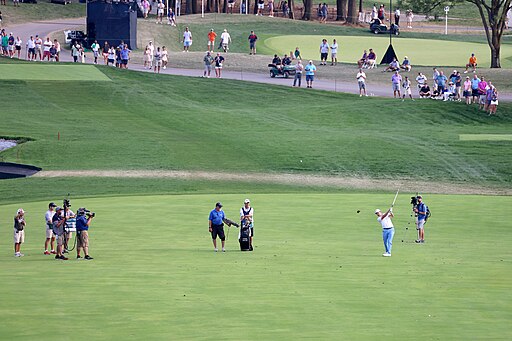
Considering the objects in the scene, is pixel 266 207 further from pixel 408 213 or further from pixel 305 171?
pixel 305 171

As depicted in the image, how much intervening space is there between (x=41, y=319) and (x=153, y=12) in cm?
9834

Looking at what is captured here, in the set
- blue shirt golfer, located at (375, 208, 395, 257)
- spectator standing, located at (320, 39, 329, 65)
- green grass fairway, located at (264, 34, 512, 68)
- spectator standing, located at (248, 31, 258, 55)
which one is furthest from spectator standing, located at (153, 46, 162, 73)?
blue shirt golfer, located at (375, 208, 395, 257)

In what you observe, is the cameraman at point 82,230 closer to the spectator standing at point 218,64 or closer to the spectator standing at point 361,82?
the spectator standing at point 361,82

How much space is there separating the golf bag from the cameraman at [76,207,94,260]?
497 centimetres

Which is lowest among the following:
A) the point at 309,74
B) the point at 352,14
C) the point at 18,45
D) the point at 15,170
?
the point at 15,170

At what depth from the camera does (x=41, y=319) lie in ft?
81.2

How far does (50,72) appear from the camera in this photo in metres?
81.4

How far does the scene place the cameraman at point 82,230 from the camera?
3253 cm

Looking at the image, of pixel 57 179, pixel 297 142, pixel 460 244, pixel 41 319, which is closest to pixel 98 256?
pixel 41 319

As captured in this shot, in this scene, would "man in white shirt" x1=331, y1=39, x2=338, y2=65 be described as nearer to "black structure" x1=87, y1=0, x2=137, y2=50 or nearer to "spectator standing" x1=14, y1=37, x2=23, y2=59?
"black structure" x1=87, y1=0, x2=137, y2=50

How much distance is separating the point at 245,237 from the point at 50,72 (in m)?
50.2

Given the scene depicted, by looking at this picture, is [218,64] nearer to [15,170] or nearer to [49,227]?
[15,170]

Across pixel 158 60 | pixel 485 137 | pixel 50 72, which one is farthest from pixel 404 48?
pixel 485 137

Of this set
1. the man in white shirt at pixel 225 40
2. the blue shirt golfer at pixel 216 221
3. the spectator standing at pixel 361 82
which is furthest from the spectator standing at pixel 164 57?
the blue shirt golfer at pixel 216 221
